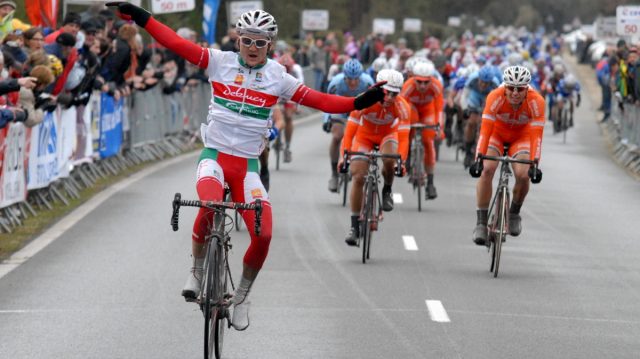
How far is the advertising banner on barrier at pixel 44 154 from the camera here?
59.7 feet

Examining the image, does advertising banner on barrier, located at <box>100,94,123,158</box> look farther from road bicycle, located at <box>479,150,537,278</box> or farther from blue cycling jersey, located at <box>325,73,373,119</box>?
road bicycle, located at <box>479,150,537,278</box>

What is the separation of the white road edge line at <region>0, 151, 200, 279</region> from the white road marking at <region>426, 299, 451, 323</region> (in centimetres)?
370

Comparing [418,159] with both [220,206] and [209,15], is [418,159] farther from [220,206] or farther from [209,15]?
[209,15]

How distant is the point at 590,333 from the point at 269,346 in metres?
2.37

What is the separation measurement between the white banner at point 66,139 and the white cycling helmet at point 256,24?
10090 millimetres

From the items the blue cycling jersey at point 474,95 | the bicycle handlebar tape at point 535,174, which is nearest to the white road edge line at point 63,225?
the bicycle handlebar tape at point 535,174

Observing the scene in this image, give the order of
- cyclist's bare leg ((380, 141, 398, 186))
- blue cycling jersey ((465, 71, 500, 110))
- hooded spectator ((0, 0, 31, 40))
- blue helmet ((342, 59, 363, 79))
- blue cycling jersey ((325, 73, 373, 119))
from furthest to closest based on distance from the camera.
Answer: blue cycling jersey ((465, 71, 500, 110))
hooded spectator ((0, 0, 31, 40))
blue cycling jersey ((325, 73, 373, 119))
blue helmet ((342, 59, 363, 79))
cyclist's bare leg ((380, 141, 398, 186))

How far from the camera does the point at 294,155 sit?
29797mm

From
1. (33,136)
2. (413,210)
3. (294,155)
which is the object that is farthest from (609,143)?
(33,136)

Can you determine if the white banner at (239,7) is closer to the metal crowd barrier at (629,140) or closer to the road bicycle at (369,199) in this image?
the metal crowd barrier at (629,140)

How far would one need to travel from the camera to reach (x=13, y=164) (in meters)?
17.1

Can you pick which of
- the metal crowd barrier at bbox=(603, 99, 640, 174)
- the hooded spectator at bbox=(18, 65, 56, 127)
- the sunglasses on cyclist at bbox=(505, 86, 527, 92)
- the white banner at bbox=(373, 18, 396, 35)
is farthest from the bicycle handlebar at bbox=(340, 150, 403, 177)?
the white banner at bbox=(373, 18, 396, 35)

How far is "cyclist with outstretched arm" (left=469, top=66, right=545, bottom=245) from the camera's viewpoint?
14672 millimetres

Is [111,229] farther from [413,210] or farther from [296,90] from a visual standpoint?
[296,90]
